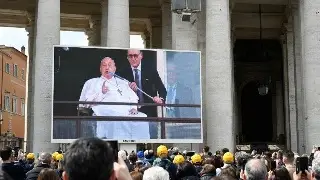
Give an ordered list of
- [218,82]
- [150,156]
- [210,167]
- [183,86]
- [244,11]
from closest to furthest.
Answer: [210,167] → [150,156] → [183,86] → [218,82] → [244,11]

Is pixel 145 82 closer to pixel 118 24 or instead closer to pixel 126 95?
pixel 126 95

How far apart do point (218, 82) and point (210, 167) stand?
64.1 feet

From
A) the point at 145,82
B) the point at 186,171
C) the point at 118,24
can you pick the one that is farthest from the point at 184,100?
the point at 186,171

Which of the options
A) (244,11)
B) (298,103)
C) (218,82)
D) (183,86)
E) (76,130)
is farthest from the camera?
(244,11)

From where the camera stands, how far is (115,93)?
2448cm

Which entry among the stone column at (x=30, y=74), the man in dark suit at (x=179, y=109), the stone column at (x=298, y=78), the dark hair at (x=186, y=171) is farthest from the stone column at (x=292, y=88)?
the dark hair at (x=186, y=171)

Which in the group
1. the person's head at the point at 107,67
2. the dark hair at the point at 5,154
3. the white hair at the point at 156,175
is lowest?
the white hair at the point at 156,175

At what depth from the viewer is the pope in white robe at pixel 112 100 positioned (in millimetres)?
24328

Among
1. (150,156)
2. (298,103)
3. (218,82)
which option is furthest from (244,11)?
(150,156)

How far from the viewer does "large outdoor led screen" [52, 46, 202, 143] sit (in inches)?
956

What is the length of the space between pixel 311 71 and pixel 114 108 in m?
11.2

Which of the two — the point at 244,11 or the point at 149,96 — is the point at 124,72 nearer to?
the point at 149,96

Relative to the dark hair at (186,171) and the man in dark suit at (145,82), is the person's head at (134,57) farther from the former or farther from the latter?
the dark hair at (186,171)

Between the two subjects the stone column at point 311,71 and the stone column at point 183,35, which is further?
the stone column at point 183,35
